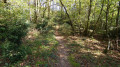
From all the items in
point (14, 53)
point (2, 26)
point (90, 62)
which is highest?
point (2, 26)

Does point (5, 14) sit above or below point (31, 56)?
above

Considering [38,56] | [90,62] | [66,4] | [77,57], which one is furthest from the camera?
[66,4]

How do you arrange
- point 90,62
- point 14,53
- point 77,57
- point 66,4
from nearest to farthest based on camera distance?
1. point 14,53
2. point 90,62
3. point 77,57
4. point 66,4

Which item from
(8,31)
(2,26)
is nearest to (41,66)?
(8,31)

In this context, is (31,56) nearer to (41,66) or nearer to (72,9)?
(41,66)

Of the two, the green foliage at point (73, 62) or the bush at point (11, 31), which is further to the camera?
the green foliage at point (73, 62)

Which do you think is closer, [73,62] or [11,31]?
[11,31]

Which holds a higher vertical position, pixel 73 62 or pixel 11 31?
pixel 11 31

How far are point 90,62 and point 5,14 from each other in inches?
298

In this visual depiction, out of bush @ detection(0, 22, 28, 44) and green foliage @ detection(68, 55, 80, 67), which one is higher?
bush @ detection(0, 22, 28, 44)

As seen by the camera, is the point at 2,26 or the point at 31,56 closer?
the point at 2,26

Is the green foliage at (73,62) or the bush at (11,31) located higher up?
the bush at (11,31)

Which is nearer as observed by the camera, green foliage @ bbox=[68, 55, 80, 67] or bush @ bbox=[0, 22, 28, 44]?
bush @ bbox=[0, 22, 28, 44]

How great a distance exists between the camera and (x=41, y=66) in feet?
15.6
